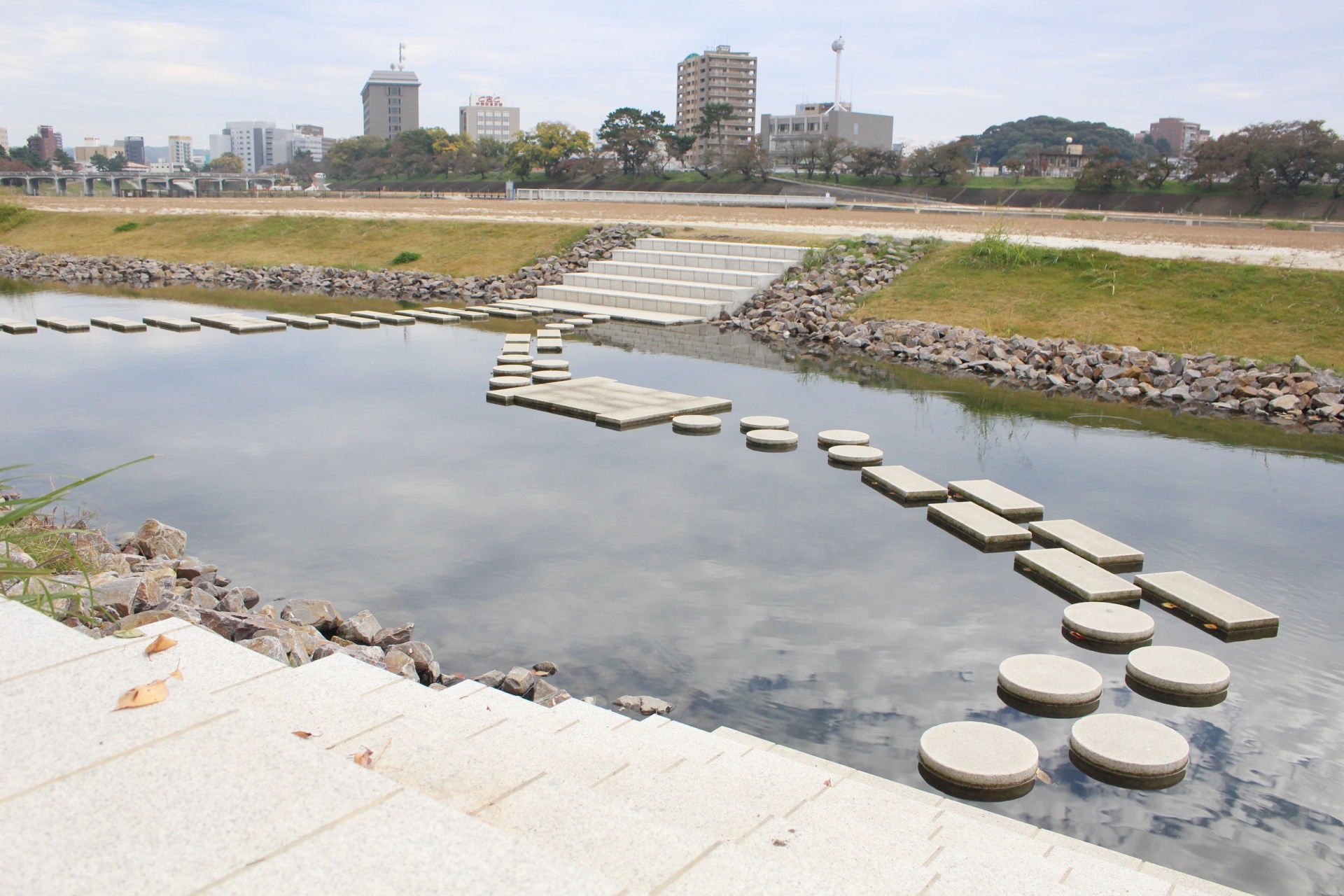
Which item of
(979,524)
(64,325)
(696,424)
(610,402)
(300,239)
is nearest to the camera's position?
(979,524)

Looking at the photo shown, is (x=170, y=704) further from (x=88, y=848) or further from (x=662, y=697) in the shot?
(x=662, y=697)

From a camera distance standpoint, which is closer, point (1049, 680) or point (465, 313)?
point (1049, 680)

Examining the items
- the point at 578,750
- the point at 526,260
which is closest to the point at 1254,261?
the point at 526,260

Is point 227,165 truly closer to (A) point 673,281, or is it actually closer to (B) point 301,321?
(A) point 673,281

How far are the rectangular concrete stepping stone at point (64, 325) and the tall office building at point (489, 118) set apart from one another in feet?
616

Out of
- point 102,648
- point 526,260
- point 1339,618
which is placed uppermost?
point 526,260

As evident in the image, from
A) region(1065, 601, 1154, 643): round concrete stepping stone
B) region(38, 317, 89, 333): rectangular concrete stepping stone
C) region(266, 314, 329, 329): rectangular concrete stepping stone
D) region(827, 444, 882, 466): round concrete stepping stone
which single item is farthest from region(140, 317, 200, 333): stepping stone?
region(1065, 601, 1154, 643): round concrete stepping stone

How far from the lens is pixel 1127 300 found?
43.1ft

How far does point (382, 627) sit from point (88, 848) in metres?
2.63

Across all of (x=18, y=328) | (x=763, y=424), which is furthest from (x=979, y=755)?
(x=18, y=328)

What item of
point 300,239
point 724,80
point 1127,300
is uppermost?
point 724,80

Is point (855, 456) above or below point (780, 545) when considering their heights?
above

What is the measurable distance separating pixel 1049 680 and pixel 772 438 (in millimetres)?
4057

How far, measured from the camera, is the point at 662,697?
3.76m
